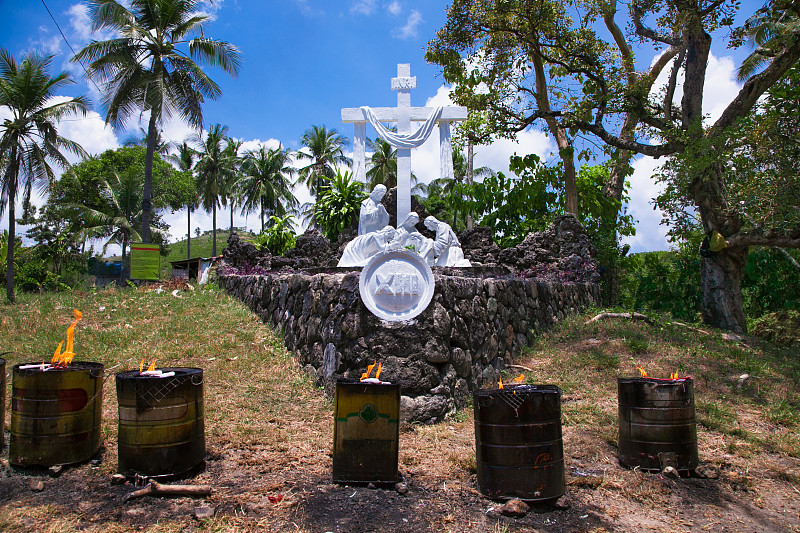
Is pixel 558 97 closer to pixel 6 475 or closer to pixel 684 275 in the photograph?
pixel 684 275

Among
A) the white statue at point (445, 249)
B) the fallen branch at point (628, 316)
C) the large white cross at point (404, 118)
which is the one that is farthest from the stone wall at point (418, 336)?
the large white cross at point (404, 118)

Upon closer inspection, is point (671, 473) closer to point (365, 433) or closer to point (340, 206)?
point (365, 433)

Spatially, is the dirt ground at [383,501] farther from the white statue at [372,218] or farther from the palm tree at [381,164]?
the palm tree at [381,164]

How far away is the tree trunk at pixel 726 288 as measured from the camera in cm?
1005

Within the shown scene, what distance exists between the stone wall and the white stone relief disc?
Result: 0.10 m

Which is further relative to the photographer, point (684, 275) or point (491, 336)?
point (684, 275)

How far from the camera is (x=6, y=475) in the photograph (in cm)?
349

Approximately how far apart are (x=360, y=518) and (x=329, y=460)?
0.95m

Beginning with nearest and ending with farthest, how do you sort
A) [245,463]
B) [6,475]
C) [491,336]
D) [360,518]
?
[360,518] < [6,475] < [245,463] < [491,336]

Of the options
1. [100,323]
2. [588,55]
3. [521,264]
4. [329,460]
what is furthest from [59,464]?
[588,55]

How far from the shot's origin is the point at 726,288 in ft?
33.2

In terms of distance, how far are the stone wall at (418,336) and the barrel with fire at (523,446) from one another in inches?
68.8

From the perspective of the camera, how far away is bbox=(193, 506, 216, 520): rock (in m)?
2.92

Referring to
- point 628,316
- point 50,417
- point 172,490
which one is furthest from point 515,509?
point 628,316
